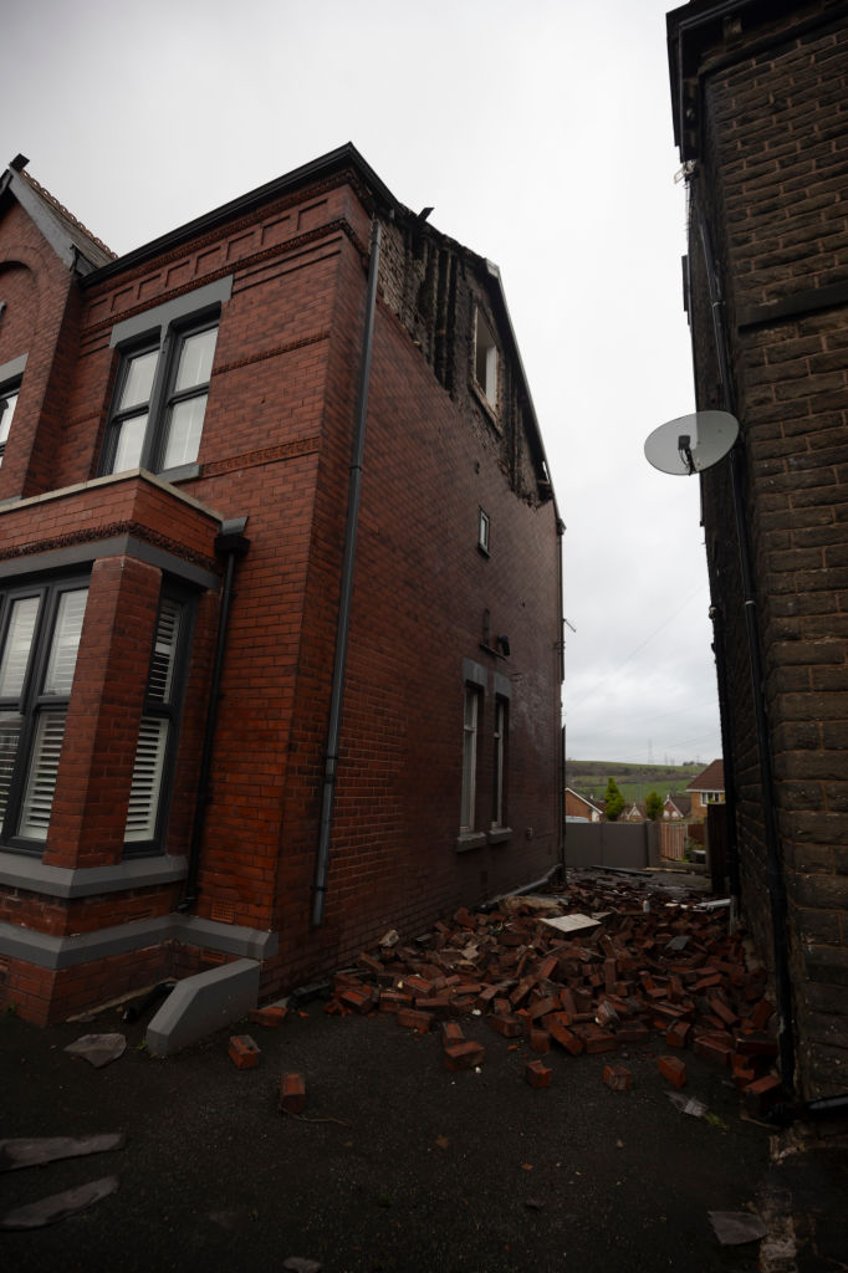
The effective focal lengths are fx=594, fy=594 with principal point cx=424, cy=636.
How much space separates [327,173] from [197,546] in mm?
4557

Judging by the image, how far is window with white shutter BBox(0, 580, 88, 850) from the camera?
493 cm

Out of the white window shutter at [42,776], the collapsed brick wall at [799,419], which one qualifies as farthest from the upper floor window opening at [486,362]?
the white window shutter at [42,776]

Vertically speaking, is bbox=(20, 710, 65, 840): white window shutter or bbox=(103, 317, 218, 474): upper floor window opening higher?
bbox=(103, 317, 218, 474): upper floor window opening

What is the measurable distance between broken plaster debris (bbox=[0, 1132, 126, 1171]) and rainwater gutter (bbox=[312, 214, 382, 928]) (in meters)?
2.32

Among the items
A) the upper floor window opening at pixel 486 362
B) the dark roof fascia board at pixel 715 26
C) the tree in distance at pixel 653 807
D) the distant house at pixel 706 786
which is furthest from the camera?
the distant house at pixel 706 786

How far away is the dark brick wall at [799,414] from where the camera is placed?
327 centimetres

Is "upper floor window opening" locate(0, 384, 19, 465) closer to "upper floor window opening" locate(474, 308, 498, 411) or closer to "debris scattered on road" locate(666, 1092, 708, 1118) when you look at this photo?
"upper floor window opening" locate(474, 308, 498, 411)

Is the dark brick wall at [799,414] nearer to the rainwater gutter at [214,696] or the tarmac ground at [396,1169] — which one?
the tarmac ground at [396,1169]

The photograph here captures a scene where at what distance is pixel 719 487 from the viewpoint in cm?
735

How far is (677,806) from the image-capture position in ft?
252

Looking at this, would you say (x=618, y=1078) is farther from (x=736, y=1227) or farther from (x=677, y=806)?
(x=677, y=806)

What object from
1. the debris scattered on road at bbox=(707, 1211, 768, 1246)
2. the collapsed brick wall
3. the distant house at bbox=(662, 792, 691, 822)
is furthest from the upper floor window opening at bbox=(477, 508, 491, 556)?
the distant house at bbox=(662, 792, 691, 822)

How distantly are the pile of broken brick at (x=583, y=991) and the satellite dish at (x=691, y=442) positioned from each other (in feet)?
13.1

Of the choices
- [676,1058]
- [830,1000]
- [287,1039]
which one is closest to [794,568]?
[830,1000]
